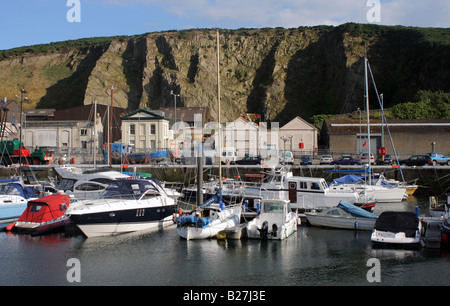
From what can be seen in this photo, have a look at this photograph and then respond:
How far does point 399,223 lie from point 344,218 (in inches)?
173

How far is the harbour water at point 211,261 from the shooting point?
1695 cm

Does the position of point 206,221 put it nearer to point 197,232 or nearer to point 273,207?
point 197,232

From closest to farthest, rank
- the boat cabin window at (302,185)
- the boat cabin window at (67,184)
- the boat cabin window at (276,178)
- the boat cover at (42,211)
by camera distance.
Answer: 1. the boat cover at (42,211)
2. the boat cabin window at (302,185)
3. the boat cabin window at (276,178)
4. the boat cabin window at (67,184)

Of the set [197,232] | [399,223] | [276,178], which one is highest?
[276,178]

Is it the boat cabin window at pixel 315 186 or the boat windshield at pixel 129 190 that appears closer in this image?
the boat windshield at pixel 129 190

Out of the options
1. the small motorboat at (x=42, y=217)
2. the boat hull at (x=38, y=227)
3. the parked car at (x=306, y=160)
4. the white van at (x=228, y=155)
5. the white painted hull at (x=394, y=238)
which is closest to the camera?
the white painted hull at (x=394, y=238)

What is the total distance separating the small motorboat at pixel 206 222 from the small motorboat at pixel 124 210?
2.66 meters

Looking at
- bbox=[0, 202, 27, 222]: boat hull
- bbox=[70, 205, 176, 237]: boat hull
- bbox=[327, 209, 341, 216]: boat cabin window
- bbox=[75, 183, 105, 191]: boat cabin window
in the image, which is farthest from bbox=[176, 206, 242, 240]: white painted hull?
bbox=[0, 202, 27, 222]: boat hull

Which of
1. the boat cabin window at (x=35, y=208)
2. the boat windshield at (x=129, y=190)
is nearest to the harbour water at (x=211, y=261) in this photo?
the boat cabin window at (x=35, y=208)

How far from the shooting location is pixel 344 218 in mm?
25609

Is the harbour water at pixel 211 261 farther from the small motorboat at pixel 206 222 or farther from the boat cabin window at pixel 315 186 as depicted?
the boat cabin window at pixel 315 186

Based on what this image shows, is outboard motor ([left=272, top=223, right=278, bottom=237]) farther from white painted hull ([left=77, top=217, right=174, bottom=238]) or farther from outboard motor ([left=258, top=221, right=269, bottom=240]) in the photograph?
white painted hull ([left=77, top=217, right=174, bottom=238])

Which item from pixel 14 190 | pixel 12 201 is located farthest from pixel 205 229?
pixel 14 190

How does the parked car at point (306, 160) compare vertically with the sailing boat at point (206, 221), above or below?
above
